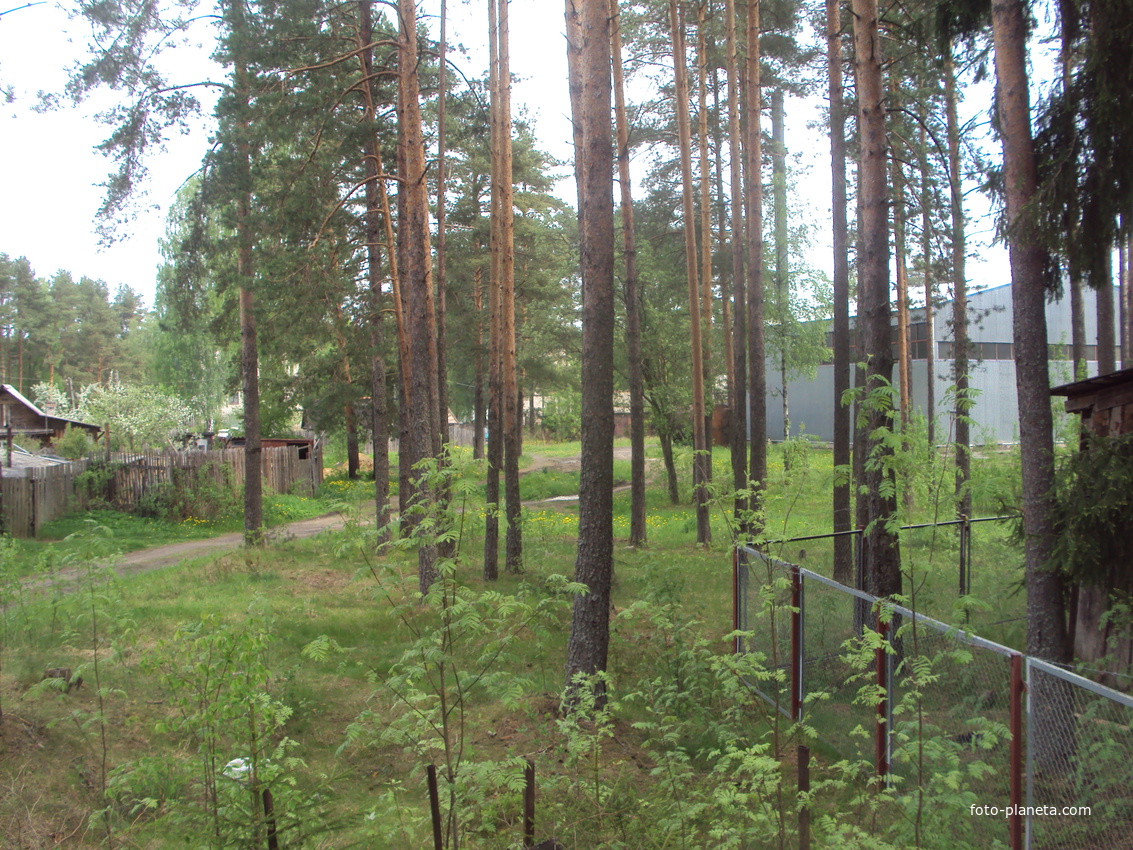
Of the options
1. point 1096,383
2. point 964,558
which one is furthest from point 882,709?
point 964,558

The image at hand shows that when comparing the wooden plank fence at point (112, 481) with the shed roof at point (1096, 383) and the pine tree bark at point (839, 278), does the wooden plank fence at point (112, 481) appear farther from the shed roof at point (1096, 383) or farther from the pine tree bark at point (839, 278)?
the shed roof at point (1096, 383)

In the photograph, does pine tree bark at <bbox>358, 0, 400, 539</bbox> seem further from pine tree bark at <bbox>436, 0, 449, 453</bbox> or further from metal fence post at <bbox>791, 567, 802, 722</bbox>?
metal fence post at <bbox>791, 567, 802, 722</bbox>

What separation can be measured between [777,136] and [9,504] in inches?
918

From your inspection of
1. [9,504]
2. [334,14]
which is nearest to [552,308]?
[334,14]

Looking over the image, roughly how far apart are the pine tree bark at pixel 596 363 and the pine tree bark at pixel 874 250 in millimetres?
2513

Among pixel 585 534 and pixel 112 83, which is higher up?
pixel 112 83

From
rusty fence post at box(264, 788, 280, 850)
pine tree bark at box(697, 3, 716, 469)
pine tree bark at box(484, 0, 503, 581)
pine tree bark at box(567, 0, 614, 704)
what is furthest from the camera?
pine tree bark at box(697, 3, 716, 469)

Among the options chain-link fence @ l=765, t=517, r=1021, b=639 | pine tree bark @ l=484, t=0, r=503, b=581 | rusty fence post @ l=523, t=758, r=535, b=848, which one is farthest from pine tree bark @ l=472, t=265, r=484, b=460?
rusty fence post @ l=523, t=758, r=535, b=848

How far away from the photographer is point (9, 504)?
56.5 feet

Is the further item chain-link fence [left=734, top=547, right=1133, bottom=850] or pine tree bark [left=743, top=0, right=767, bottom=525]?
pine tree bark [left=743, top=0, right=767, bottom=525]

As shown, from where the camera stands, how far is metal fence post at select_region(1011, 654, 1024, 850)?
4.02 metres

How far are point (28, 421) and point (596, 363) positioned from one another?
32132 millimetres

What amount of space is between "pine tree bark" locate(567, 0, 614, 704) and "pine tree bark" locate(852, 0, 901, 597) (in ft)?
8.24

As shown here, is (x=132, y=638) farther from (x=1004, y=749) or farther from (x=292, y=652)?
(x=1004, y=749)
